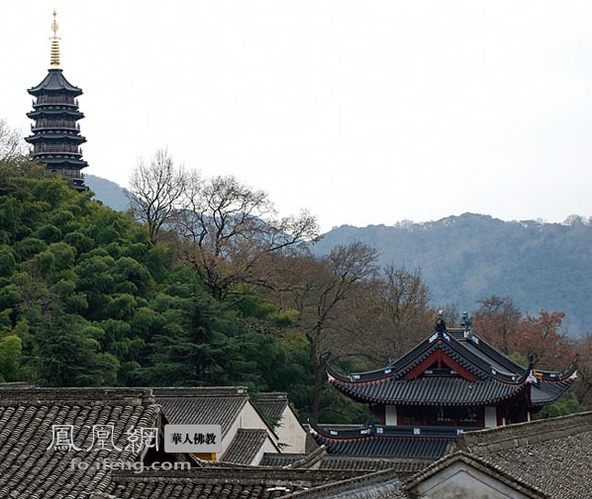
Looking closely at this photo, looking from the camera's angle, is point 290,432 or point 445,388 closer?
point 445,388

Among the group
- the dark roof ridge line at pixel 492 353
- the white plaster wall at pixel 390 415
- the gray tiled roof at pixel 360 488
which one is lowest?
the gray tiled roof at pixel 360 488

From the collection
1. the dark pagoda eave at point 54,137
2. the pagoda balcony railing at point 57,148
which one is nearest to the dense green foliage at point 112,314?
the pagoda balcony railing at point 57,148

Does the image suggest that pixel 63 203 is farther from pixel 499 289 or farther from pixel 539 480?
pixel 499 289

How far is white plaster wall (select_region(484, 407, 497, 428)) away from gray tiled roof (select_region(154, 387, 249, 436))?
339 inches

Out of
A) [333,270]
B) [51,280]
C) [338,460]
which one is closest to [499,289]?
[333,270]

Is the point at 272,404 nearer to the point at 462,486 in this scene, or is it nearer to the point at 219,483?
the point at 462,486

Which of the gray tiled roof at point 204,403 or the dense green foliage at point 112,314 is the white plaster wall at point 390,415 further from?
the dense green foliage at point 112,314

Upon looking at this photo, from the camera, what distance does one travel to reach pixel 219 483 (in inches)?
537

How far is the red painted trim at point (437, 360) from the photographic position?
1214 inches

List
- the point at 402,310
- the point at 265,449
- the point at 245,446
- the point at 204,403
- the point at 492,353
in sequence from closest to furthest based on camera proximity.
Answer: the point at 492,353 < the point at 245,446 < the point at 265,449 < the point at 204,403 < the point at 402,310

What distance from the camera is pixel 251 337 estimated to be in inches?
1885

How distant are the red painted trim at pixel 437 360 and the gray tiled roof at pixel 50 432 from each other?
1677cm

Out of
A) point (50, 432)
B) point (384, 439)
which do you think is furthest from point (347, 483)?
point (384, 439)

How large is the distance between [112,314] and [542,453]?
3072 centimetres
